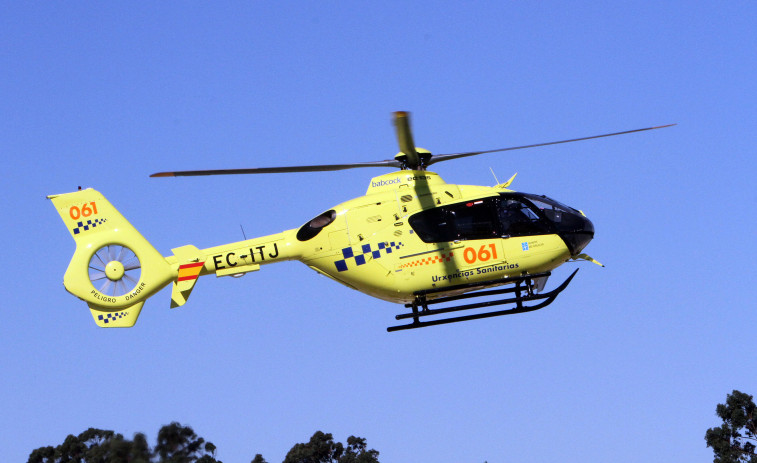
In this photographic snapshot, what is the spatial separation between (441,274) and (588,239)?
3.59 metres

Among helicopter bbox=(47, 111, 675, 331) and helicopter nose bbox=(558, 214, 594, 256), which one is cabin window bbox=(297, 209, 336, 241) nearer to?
helicopter bbox=(47, 111, 675, 331)

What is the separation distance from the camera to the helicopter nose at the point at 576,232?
2612 cm

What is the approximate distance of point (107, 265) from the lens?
27.5m

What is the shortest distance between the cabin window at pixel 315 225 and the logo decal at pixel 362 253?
797mm

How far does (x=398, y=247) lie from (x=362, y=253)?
2.89 feet

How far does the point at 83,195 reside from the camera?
1094 inches

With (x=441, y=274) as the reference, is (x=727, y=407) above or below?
above

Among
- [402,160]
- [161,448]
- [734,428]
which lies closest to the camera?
[161,448]

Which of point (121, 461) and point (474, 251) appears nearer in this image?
point (121, 461)

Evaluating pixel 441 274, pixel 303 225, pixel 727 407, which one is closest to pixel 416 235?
pixel 441 274

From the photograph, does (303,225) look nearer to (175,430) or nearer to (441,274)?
(441,274)

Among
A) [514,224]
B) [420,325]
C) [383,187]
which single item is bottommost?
[420,325]

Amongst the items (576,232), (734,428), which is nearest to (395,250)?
(576,232)

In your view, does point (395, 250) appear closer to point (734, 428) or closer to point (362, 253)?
point (362, 253)
